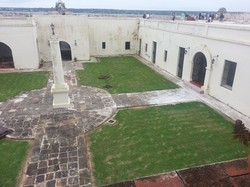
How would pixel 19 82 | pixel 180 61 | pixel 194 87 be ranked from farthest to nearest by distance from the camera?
pixel 180 61 → pixel 19 82 → pixel 194 87

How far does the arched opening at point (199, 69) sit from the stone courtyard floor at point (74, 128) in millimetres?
994

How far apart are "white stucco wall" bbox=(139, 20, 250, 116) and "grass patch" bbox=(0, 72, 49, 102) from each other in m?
10.2

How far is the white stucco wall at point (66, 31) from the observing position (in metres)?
21.5

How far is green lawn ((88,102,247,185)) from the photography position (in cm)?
Result: 762

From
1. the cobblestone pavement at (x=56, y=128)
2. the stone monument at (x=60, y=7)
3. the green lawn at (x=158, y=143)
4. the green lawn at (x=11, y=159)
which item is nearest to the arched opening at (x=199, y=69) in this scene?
the green lawn at (x=158, y=143)

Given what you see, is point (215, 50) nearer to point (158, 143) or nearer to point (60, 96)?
point (158, 143)

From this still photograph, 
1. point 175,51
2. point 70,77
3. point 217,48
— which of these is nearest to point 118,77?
point 70,77

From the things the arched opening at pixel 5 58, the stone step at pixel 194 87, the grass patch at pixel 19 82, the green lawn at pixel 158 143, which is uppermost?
the arched opening at pixel 5 58

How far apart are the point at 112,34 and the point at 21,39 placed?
32.8ft

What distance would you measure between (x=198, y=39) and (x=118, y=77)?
6.52m

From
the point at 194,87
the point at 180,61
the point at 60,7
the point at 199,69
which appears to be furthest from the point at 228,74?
the point at 60,7

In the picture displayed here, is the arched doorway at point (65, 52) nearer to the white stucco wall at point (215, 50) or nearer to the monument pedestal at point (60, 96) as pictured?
the white stucco wall at point (215, 50)

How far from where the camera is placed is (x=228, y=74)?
1277cm

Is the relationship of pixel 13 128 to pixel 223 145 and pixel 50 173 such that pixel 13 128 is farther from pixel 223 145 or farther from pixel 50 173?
pixel 223 145
